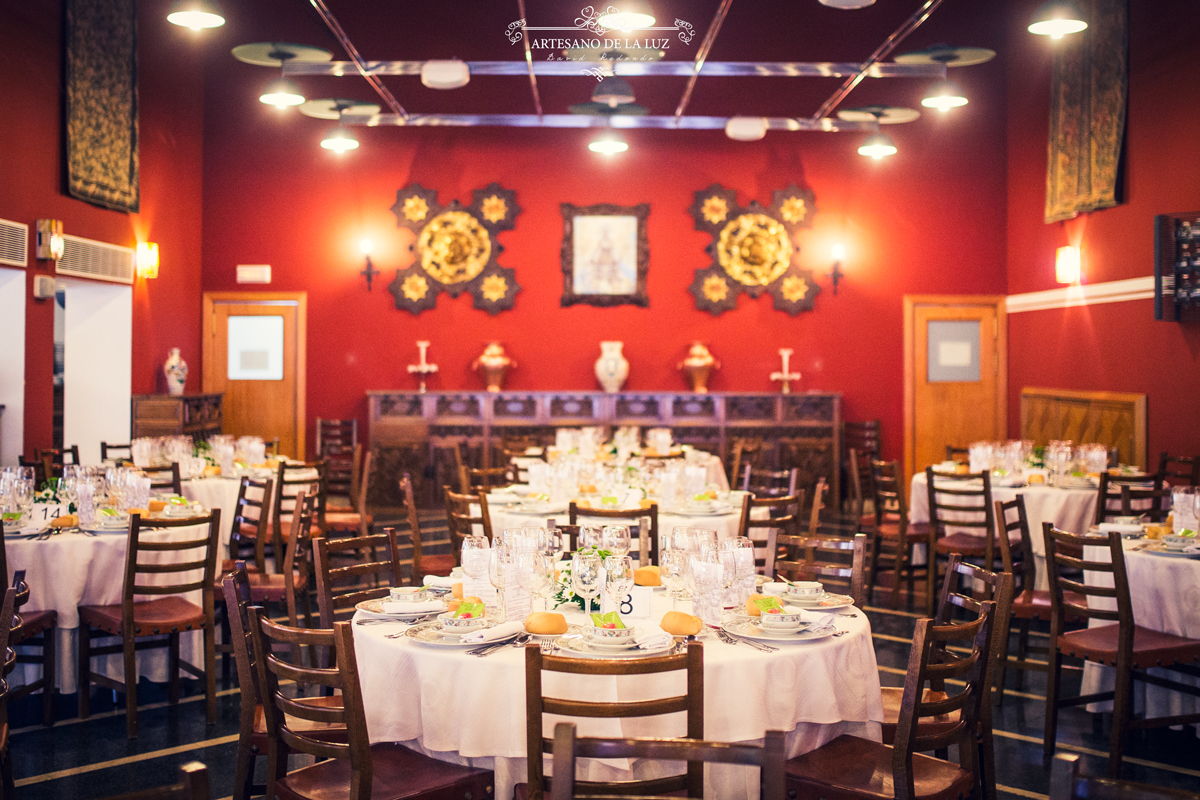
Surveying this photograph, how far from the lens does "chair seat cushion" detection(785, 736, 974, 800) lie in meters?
2.56

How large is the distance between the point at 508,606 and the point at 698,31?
8843 mm

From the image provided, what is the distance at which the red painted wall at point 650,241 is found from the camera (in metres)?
11.2

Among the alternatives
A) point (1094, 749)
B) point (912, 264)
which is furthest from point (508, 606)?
point (912, 264)

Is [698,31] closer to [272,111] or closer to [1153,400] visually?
[272,111]

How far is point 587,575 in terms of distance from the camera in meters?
2.96

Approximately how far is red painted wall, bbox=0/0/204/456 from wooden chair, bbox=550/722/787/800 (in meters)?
7.50

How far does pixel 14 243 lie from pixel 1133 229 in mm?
9290

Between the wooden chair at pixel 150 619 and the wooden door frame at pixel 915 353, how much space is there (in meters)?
8.69

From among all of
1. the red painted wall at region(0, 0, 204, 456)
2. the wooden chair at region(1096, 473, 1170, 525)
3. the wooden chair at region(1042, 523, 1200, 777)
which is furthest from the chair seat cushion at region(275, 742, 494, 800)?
the red painted wall at region(0, 0, 204, 456)

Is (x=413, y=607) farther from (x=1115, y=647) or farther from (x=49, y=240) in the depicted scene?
(x=49, y=240)

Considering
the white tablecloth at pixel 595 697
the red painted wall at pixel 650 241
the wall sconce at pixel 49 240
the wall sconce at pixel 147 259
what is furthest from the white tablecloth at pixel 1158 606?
the wall sconce at pixel 147 259

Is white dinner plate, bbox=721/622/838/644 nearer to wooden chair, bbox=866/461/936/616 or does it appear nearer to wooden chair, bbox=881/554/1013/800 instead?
wooden chair, bbox=881/554/1013/800

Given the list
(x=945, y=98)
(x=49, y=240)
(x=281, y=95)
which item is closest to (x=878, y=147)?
(x=945, y=98)

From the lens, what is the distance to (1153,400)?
8164mm
